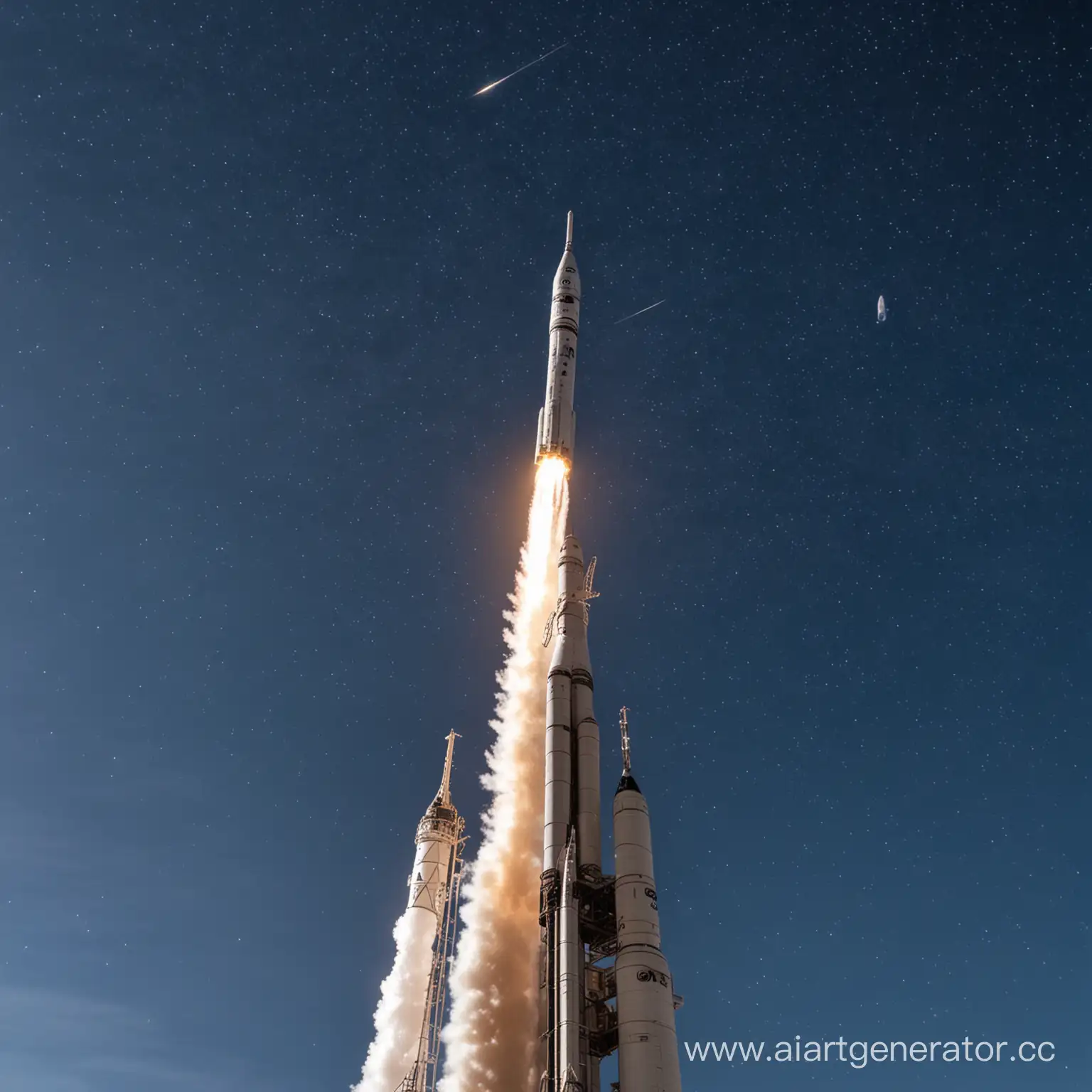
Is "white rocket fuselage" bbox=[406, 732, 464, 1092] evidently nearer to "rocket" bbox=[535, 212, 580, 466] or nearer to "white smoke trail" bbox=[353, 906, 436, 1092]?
"white smoke trail" bbox=[353, 906, 436, 1092]

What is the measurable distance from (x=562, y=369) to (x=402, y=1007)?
1489 inches

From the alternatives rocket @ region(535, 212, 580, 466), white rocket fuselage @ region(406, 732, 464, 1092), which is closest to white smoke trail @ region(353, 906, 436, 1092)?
white rocket fuselage @ region(406, 732, 464, 1092)

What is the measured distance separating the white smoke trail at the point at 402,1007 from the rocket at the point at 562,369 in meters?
29.3

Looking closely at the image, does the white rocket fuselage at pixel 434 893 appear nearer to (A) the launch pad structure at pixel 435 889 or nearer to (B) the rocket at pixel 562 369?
(A) the launch pad structure at pixel 435 889

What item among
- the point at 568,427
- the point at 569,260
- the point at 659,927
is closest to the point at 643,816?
the point at 659,927

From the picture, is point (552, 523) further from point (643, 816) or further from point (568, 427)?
point (643, 816)

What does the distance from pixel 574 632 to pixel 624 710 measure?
4.93 m

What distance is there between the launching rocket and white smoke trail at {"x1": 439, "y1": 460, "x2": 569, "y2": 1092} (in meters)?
1.67

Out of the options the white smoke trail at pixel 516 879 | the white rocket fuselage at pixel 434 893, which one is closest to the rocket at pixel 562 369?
the white smoke trail at pixel 516 879

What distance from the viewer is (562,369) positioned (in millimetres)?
60406

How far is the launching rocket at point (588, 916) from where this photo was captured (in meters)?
38.5

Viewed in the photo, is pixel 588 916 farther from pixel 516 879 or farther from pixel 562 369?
pixel 562 369

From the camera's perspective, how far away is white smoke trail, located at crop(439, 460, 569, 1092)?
140 ft

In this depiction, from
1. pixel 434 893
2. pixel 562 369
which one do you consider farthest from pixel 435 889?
pixel 562 369
